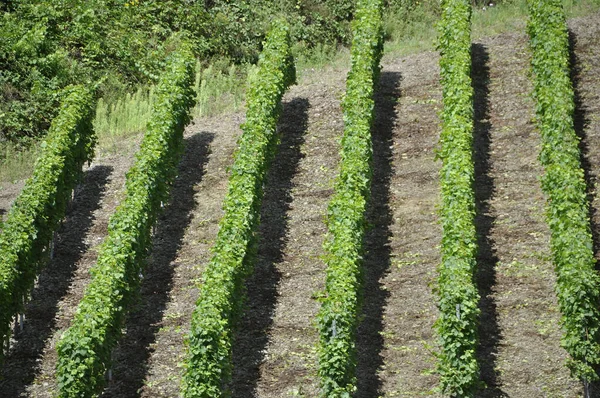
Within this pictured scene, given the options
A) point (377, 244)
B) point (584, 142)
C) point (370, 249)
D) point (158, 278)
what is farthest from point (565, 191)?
point (158, 278)

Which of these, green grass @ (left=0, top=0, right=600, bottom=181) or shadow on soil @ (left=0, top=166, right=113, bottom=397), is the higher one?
green grass @ (left=0, top=0, right=600, bottom=181)

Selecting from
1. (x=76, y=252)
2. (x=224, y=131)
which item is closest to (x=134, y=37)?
(x=224, y=131)

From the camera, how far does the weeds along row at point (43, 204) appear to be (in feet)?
75.6

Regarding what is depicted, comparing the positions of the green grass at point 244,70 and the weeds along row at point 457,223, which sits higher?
the green grass at point 244,70

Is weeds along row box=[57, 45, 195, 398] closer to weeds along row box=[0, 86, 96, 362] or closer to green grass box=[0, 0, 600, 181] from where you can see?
weeds along row box=[0, 86, 96, 362]

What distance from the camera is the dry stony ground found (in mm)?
22125

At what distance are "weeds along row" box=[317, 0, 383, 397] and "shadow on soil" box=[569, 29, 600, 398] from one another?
476 cm

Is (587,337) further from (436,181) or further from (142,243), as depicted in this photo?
(142,243)

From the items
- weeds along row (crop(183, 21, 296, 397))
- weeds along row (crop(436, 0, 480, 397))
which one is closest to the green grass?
weeds along row (crop(183, 21, 296, 397))

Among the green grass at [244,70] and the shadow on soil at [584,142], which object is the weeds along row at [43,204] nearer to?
the green grass at [244,70]

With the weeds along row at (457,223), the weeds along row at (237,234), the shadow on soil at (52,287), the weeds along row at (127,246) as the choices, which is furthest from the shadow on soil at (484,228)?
the shadow on soil at (52,287)

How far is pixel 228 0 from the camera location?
36.1m

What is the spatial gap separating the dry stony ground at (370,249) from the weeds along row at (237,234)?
89cm

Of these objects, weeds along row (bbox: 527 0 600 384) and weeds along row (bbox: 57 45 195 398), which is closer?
weeds along row (bbox: 57 45 195 398)
